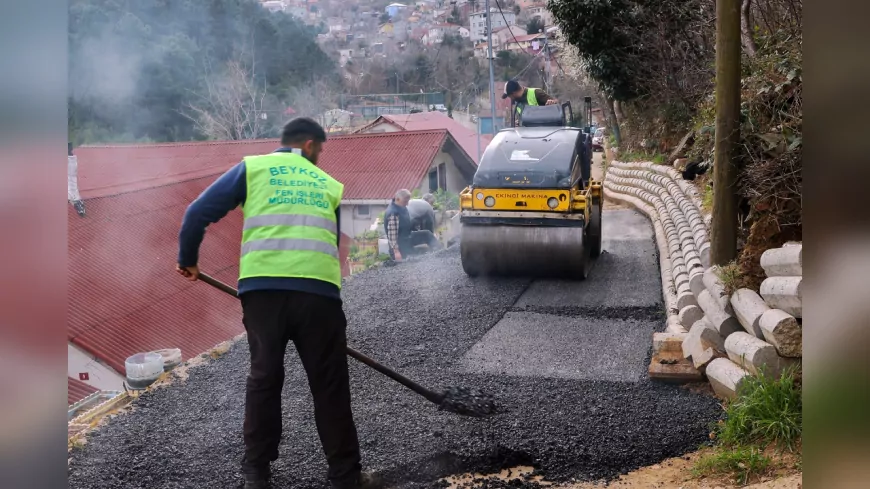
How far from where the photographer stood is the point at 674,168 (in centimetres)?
1131

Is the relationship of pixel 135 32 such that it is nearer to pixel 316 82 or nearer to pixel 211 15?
pixel 211 15

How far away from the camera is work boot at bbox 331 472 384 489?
3400mm

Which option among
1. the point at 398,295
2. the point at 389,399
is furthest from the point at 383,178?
the point at 389,399

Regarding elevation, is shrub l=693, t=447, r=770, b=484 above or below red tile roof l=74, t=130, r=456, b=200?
below

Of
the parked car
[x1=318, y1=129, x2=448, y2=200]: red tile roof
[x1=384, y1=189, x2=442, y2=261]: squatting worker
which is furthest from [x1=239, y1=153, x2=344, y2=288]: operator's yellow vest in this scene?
the parked car

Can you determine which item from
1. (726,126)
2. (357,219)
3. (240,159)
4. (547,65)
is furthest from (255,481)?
(547,65)

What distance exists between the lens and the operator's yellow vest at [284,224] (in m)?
3.22

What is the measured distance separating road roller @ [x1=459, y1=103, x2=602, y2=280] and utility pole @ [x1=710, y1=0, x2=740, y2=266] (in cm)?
194

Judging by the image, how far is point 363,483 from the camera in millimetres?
3457

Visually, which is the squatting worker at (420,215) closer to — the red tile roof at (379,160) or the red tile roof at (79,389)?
the red tile roof at (379,160)

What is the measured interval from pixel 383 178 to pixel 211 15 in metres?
5.26

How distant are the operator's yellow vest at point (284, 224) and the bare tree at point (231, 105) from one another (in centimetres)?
304

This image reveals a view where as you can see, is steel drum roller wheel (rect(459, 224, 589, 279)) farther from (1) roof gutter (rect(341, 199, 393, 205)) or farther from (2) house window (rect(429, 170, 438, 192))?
(2) house window (rect(429, 170, 438, 192))
